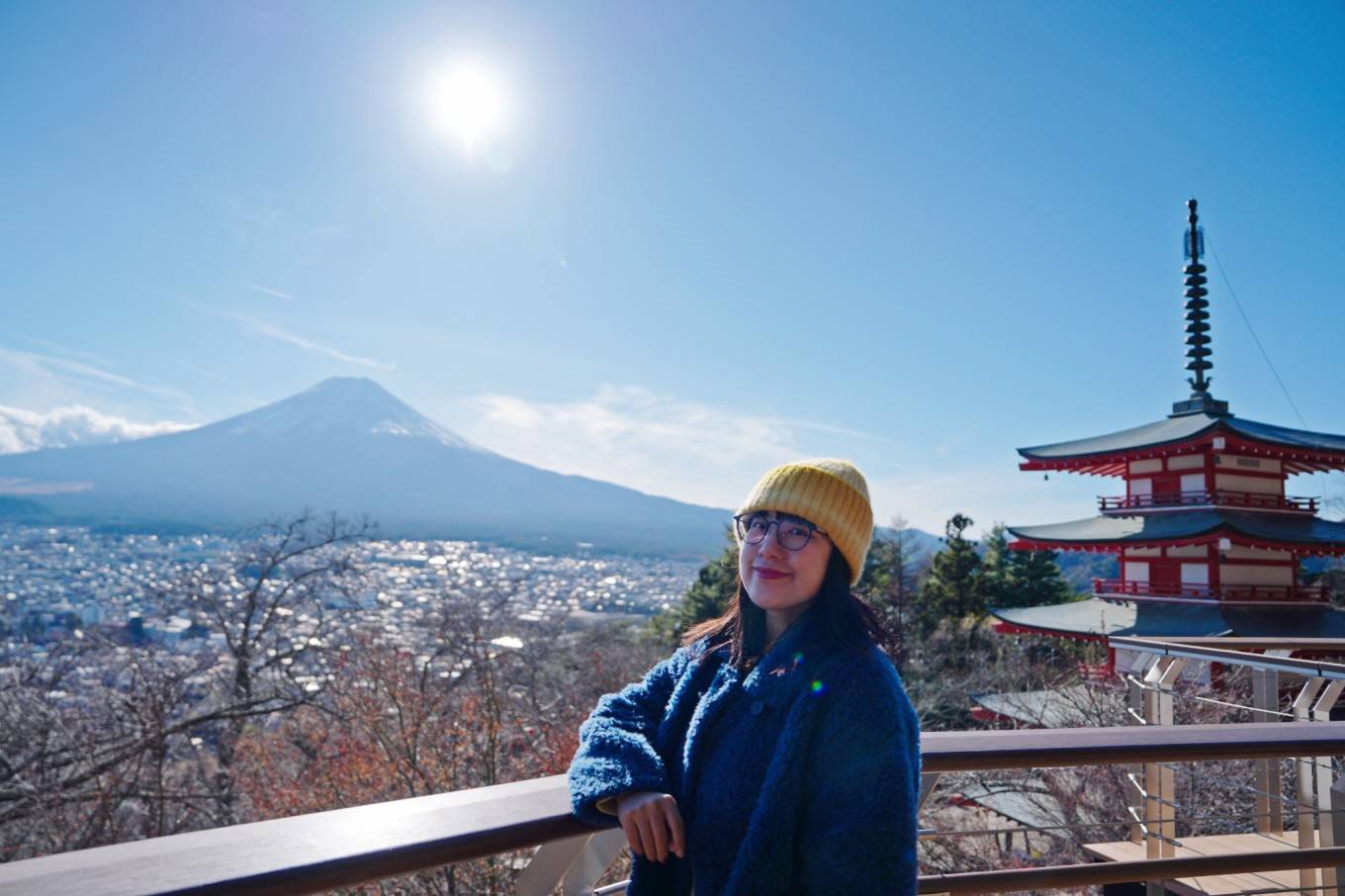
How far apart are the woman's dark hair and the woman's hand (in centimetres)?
24

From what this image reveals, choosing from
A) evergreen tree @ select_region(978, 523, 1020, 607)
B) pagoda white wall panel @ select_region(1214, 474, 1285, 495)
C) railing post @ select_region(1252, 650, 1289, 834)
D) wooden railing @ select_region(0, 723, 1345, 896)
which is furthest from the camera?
evergreen tree @ select_region(978, 523, 1020, 607)

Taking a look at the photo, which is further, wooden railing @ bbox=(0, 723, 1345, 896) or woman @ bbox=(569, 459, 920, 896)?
woman @ bbox=(569, 459, 920, 896)

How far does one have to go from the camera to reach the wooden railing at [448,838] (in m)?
0.74

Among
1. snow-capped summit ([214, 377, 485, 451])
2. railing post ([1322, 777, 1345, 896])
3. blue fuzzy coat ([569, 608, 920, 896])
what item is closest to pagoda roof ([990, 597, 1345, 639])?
railing post ([1322, 777, 1345, 896])

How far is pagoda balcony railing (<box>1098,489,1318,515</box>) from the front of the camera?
1248cm

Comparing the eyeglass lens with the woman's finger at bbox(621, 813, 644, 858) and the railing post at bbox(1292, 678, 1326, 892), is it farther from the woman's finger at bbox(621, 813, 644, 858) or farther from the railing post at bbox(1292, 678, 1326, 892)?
the railing post at bbox(1292, 678, 1326, 892)

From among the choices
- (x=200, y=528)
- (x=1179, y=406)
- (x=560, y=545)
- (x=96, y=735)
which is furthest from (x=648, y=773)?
(x=560, y=545)

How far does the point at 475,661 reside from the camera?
7.89m

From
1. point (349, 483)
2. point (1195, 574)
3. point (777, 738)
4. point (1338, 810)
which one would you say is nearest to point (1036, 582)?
point (1195, 574)

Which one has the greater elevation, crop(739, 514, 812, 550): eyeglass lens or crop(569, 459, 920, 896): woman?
crop(739, 514, 812, 550): eyeglass lens

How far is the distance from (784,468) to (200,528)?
4050cm

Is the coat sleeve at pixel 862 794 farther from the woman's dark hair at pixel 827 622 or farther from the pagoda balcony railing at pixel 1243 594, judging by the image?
the pagoda balcony railing at pixel 1243 594

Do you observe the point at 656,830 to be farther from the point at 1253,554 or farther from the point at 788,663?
the point at 1253,554

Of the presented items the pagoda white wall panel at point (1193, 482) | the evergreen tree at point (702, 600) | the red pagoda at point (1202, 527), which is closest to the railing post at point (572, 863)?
the red pagoda at point (1202, 527)
